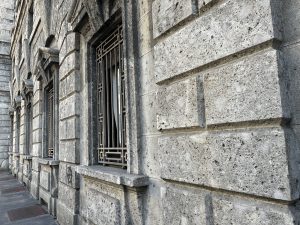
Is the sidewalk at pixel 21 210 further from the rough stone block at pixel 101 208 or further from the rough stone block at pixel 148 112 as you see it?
the rough stone block at pixel 148 112

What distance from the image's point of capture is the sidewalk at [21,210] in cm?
519

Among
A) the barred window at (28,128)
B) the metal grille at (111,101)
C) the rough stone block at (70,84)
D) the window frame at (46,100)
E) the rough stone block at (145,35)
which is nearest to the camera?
the rough stone block at (145,35)

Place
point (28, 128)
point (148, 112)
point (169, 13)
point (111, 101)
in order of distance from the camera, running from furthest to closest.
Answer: point (28, 128) → point (111, 101) → point (148, 112) → point (169, 13)

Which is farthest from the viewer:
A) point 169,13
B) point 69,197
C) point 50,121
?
point 50,121

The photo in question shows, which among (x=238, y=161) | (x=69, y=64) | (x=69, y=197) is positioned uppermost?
(x=69, y=64)

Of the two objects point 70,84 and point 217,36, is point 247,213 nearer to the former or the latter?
point 217,36

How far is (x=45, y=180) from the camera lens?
20.9 ft

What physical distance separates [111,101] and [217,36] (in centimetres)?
217

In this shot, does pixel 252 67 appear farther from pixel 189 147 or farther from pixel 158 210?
pixel 158 210

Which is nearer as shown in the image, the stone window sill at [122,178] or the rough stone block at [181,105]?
the rough stone block at [181,105]

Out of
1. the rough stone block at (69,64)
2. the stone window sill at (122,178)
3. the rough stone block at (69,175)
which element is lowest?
the rough stone block at (69,175)

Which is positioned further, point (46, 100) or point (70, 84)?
point (46, 100)

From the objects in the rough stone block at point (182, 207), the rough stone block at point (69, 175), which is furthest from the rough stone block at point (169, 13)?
the rough stone block at point (69, 175)

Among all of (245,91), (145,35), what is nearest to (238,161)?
(245,91)
